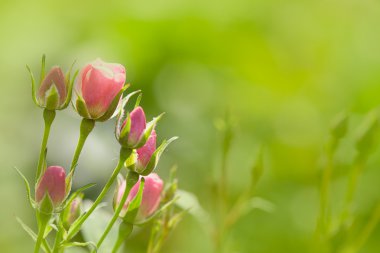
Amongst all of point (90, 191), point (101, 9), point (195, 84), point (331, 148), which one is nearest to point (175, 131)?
point (195, 84)

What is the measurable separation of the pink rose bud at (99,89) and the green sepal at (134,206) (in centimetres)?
9

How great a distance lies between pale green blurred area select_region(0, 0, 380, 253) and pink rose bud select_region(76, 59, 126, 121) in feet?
4.29

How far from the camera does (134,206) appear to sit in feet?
3.04

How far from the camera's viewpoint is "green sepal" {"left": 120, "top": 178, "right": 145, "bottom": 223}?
3.00 feet

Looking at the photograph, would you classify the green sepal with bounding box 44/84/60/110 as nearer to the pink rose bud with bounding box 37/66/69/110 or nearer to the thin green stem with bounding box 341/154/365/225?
the pink rose bud with bounding box 37/66/69/110

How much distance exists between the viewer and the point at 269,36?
3229mm

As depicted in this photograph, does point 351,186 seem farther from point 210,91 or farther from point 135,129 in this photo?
point 210,91

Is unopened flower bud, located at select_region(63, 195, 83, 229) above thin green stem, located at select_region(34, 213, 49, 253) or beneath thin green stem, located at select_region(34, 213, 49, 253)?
above

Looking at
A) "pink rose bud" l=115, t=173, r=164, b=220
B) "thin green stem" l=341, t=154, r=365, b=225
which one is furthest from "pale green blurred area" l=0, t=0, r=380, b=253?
"pink rose bud" l=115, t=173, r=164, b=220

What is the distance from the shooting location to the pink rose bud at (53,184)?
2.84 ft

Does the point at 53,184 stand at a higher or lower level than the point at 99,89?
lower

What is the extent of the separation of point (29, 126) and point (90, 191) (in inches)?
Answer: 15.6

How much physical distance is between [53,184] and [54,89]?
0.38 feet

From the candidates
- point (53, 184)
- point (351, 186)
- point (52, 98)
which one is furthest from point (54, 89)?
point (351, 186)
